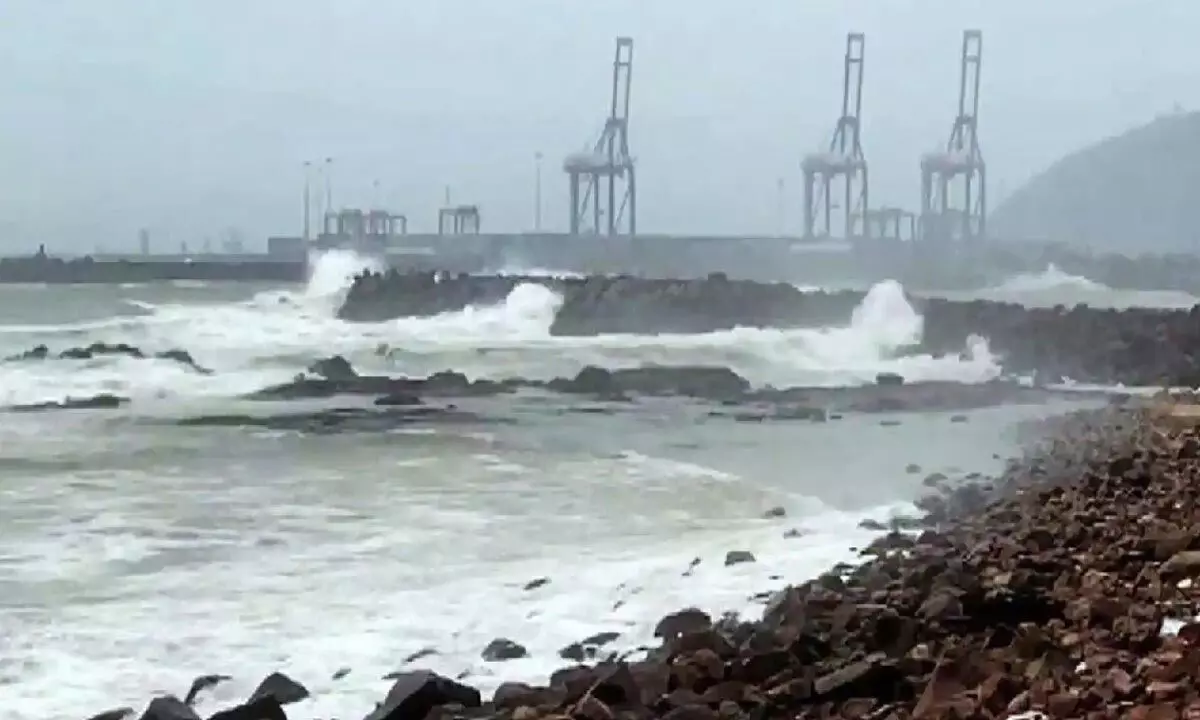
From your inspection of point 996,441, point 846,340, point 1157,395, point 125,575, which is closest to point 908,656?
point 125,575

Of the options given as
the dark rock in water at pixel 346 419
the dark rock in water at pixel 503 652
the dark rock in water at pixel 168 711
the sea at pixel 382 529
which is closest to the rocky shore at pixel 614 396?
the dark rock in water at pixel 346 419

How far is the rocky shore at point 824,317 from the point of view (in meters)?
19.7

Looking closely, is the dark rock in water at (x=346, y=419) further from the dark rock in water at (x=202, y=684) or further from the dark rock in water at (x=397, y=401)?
the dark rock in water at (x=202, y=684)

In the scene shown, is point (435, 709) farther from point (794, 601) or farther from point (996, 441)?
point (996, 441)

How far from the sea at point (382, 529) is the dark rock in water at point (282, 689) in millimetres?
69

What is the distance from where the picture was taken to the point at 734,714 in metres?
4.17

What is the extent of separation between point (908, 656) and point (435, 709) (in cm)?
148

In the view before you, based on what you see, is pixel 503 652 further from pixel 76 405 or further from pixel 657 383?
pixel 657 383

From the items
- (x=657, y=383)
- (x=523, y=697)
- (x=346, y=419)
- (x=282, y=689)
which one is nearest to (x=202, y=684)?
(x=282, y=689)

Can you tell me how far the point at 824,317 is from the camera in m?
30.4

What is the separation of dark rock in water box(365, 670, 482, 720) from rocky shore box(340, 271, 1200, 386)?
14519mm

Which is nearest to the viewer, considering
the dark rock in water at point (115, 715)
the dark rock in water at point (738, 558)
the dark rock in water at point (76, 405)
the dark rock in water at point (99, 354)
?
the dark rock in water at point (115, 715)

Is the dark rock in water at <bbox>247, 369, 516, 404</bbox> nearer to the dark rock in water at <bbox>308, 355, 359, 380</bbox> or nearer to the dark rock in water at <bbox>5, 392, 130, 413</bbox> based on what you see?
the dark rock in water at <bbox>308, 355, 359, 380</bbox>

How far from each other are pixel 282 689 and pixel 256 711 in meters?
0.39
